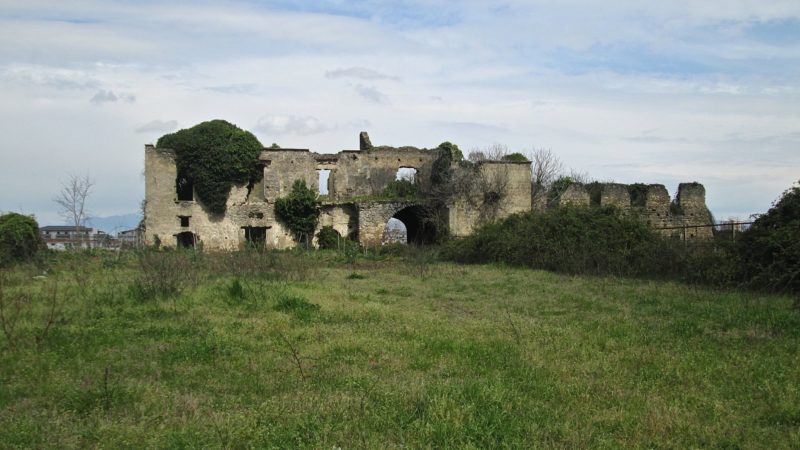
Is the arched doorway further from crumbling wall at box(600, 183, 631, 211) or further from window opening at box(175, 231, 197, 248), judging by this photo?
window opening at box(175, 231, 197, 248)

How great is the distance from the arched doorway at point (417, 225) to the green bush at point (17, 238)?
17246 mm

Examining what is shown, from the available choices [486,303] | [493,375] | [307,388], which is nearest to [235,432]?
[307,388]

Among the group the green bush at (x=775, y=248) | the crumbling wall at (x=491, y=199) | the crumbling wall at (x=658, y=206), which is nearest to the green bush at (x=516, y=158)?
the crumbling wall at (x=491, y=199)

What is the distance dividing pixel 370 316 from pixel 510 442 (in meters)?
6.13

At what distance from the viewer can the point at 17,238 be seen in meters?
22.6

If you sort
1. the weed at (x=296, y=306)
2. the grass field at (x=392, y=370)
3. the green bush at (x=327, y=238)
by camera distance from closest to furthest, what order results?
the grass field at (x=392, y=370)
the weed at (x=296, y=306)
the green bush at (x=327, y=238)

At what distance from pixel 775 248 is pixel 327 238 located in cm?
2417

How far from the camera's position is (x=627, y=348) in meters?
8.42

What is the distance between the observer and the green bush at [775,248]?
13.8 meters

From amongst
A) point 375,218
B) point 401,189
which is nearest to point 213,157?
point 375,218

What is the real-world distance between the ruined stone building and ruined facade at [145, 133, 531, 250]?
53mm

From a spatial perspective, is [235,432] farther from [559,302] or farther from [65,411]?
[559,302]

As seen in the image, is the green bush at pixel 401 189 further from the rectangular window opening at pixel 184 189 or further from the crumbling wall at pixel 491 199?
the rectangular window opening at pixel 184 189

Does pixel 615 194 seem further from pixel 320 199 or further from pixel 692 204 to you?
pixel 320 199
